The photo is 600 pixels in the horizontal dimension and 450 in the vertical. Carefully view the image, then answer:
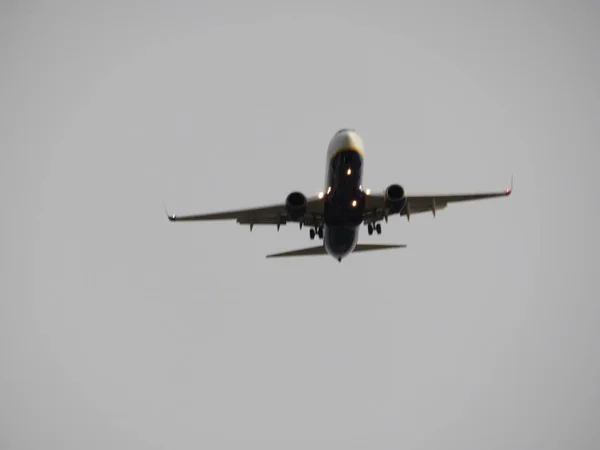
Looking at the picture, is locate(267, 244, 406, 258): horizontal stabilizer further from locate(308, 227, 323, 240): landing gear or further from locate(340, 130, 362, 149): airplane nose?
locate(340, 130, 362, 149): airplane nose

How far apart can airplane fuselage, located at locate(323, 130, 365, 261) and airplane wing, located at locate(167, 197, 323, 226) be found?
108 centimetres

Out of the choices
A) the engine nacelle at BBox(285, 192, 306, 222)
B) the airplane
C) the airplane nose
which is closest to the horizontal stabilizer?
the airplane

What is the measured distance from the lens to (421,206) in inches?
1335

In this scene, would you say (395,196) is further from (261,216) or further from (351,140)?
→ (261,216)

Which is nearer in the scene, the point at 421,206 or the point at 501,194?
the point at 501,194

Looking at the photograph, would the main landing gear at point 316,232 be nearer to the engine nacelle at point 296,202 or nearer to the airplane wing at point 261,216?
the airplane wing at point 261,216

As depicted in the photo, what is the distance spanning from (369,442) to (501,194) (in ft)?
571

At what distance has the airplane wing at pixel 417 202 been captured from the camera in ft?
104

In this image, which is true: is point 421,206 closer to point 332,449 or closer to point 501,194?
point 501,194

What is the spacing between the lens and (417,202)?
109ft

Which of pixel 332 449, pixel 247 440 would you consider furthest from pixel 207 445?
pixel 332 449

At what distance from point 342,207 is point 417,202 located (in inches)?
180

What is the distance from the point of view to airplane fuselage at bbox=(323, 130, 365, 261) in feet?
96.0

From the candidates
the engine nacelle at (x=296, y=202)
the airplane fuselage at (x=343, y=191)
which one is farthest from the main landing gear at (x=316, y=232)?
the engine nacelle at (x=296, y=202)
